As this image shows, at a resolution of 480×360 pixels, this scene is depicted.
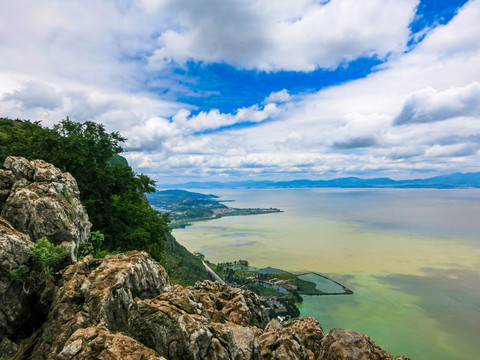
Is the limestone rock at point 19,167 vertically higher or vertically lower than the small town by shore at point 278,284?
higher

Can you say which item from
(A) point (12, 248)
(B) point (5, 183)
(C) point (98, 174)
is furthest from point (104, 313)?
(C) point (98, 174)

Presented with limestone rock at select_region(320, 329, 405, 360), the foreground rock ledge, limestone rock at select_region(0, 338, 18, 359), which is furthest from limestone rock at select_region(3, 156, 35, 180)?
limestone rock at select_region(320, 329, 405, 360)

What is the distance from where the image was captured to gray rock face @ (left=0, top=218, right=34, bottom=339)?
29.3 ft

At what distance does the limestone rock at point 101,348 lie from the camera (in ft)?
20.9

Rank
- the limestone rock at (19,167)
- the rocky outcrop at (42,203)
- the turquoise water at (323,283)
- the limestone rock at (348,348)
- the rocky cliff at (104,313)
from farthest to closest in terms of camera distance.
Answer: the turquoise water at (323,283) → the limestone rock at (19,167) → the rocky outcrop at (42,203) → the limestone rock at (348,348) → the rocky cliff at (104,313)

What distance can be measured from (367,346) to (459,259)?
124 meters

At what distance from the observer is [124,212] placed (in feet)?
73.9

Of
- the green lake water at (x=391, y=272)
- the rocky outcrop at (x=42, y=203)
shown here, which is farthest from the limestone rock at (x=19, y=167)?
the green lake water at (x=391, y=272)

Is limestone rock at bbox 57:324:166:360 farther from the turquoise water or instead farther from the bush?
the turquoise water

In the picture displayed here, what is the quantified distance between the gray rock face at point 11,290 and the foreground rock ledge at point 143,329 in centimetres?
124

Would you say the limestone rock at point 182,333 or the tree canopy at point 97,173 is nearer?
the limestone rock at point 182,333

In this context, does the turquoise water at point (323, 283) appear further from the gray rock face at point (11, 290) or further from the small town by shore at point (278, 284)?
the gray rock face at point (11, 290)

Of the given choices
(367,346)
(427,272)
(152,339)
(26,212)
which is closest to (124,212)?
(26,212)

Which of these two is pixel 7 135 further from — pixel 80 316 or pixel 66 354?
pixel 66 354
